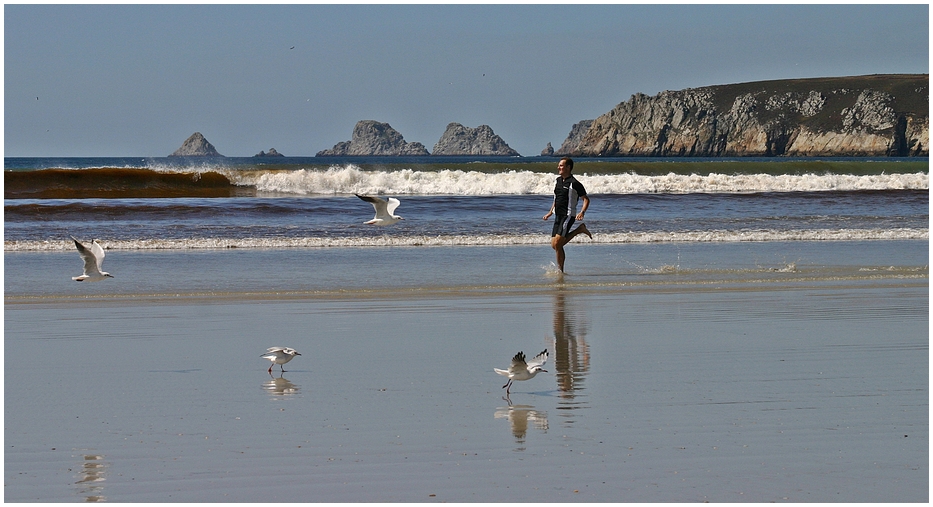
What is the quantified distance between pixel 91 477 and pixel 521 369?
2.17 metres

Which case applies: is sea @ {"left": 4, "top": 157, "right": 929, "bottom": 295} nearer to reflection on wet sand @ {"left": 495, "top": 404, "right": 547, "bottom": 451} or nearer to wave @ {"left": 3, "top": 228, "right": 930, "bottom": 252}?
wave @ {"left": 3, "top": 228, "right": 930, "bottom": 252}

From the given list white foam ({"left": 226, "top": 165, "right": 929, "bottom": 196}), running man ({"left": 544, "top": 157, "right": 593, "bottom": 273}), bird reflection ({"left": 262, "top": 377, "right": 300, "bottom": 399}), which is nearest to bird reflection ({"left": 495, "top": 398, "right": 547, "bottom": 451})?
bird reflection ({"left": 262, "top": 377, "right": 300, "bottom": 399})

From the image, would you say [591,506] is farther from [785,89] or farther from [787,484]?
[785,89]

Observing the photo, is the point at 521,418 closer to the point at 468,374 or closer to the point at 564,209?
the point at 468,374

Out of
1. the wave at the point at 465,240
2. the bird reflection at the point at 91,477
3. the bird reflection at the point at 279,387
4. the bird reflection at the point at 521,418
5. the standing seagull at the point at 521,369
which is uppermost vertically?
the wave at the point at 465,240

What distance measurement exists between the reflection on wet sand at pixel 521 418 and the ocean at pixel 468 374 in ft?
0.07

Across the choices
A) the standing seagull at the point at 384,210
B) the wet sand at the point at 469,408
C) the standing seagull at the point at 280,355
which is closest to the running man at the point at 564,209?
the standing seagull at the point at 384,210

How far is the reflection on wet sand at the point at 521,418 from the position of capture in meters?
4.93

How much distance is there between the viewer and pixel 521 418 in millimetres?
5191

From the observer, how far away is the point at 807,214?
73.7 feet

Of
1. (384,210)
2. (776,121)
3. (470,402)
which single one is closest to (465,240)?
(384,210)

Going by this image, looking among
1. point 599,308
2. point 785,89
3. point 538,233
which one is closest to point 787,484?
point 599,308

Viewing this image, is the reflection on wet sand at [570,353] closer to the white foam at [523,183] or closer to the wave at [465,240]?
the wave at [465,240]

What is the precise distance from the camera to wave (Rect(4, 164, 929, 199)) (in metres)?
32.5
